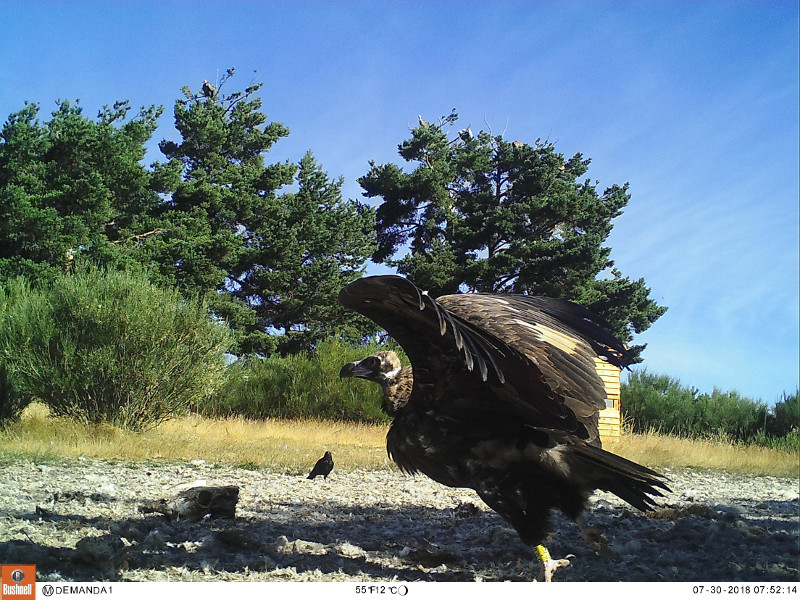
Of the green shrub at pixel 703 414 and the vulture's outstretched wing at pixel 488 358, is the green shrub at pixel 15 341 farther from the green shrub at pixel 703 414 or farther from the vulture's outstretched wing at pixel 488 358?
the green shrub at pixel 703 414

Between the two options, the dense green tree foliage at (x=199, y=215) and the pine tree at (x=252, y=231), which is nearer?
the dense green tree foliage at (x=199, y=215)

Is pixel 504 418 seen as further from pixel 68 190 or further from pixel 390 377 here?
pixel 68 190

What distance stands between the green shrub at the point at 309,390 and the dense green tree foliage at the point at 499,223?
2374 millimetres

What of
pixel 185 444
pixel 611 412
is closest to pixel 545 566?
pixel 185 444

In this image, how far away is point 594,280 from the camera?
455 inches

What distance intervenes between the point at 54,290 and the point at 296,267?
532 centimetres

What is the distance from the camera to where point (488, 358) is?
237cm

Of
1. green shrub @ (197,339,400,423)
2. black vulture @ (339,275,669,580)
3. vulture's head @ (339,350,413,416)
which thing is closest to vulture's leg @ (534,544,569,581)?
black vulture @ (339,275,669,580)

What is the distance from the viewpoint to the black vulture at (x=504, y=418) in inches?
97.1

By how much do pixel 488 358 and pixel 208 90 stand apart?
10657 millimetres

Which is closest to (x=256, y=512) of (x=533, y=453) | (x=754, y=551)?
(x=533, y=453)

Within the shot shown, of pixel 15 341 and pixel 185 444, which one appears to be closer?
pixel 185 444

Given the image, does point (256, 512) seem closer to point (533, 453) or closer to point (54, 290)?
point (533, 453)

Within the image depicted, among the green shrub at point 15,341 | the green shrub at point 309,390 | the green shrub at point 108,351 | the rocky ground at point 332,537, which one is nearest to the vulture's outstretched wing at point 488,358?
the rocky ground at point 332,537
